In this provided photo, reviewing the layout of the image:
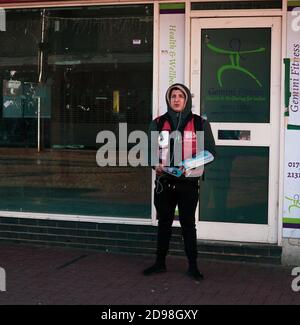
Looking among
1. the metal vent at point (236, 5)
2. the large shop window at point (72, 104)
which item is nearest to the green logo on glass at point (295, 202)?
the large shop window at point (72, 104)

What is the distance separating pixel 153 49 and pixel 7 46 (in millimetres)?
2065

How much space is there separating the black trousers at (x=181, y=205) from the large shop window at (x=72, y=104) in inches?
41.0

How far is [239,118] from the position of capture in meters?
6.55

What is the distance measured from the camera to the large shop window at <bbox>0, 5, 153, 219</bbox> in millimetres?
7086

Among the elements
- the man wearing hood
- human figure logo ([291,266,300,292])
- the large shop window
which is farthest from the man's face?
human figure logo ([291,266,300,292])

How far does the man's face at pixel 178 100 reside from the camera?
5.74 metres

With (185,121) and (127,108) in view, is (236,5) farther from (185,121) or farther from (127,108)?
(127,108)

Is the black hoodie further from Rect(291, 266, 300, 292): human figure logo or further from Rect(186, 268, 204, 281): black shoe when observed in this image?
Answer: Rect(291, 266, 300, 292): human figure logo

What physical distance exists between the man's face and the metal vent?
1.33m

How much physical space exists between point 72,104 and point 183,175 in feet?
7.68

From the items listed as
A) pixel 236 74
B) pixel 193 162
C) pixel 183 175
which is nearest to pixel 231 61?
pixel 236 74

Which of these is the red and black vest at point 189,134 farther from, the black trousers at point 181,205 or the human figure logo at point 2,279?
the human figure logo at point 2,279

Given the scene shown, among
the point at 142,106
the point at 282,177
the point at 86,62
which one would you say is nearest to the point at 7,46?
the point at 86,62

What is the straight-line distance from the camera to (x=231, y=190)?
671 centimetres
